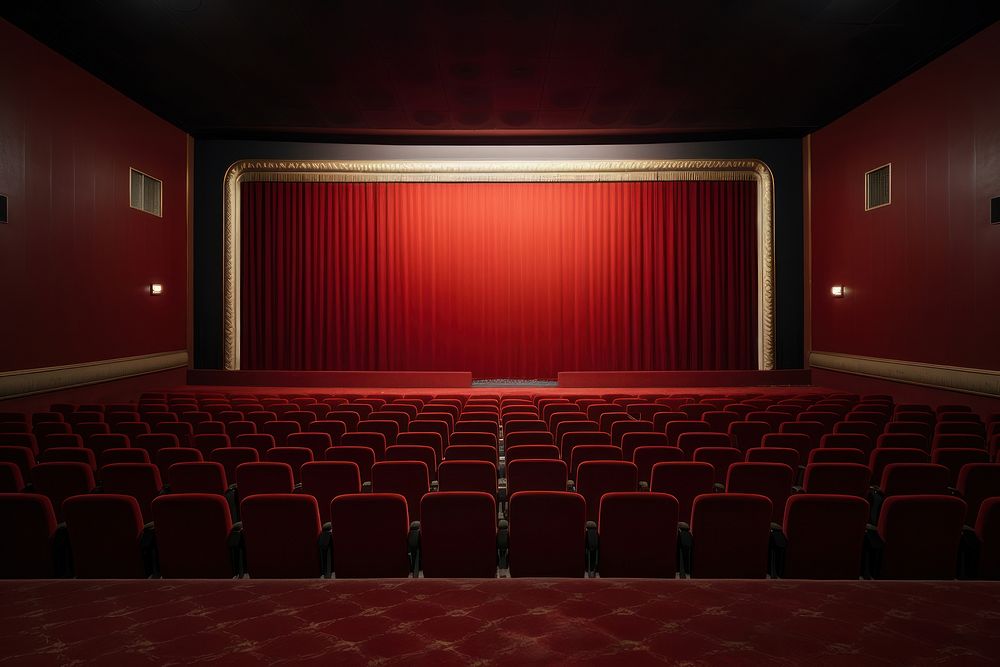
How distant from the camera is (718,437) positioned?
4.84m

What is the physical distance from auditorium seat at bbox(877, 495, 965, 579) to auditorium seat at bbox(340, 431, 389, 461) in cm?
337

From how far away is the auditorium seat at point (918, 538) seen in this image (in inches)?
108

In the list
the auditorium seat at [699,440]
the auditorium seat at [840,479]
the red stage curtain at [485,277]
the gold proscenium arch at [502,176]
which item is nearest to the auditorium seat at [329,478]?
the auditorium seat at [699,440]

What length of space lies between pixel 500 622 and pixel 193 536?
1.69 meters

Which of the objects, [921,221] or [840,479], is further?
[921,221]

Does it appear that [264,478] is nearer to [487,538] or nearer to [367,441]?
[367,441]

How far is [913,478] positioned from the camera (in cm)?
364

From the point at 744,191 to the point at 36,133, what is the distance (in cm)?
1178

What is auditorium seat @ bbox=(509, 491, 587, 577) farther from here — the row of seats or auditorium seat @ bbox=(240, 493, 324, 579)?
auditorium seat @ bbox=(240, 493, 324, 579)

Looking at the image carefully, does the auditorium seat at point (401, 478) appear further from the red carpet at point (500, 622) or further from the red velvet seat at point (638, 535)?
the red carpet at point (500, 622)

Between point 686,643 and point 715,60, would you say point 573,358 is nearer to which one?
point 715,60

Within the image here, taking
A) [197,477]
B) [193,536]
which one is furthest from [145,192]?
→ [193,536]

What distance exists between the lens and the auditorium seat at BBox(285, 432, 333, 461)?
4973mm

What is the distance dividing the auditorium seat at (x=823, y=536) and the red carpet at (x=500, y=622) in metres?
0.61
